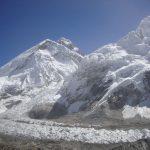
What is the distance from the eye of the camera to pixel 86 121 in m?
159

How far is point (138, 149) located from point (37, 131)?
4250 cm

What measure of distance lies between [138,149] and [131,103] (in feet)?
269

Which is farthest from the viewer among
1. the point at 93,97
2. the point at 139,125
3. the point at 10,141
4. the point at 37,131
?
the point at 93,97

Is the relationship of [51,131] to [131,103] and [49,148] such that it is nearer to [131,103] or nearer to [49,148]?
[49,148]

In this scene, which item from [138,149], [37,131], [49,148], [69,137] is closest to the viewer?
[138,149]

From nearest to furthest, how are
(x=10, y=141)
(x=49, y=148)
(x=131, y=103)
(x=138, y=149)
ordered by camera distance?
(x=138, y=149), (x=49, y=148), (x=10, y=141), (x=131, y=103)

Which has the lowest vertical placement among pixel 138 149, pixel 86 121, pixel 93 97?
pixel 138 149

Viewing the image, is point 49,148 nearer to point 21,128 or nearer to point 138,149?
point 138,149

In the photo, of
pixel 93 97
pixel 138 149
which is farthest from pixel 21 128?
pixel 93 97

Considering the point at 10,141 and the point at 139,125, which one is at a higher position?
the point at 139,125

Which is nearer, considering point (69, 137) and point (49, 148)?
point (49, 148)

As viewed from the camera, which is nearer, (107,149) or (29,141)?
(107,149)

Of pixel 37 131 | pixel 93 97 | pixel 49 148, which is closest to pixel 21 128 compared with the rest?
pixel 37 131

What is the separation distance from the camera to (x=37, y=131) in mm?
127750
